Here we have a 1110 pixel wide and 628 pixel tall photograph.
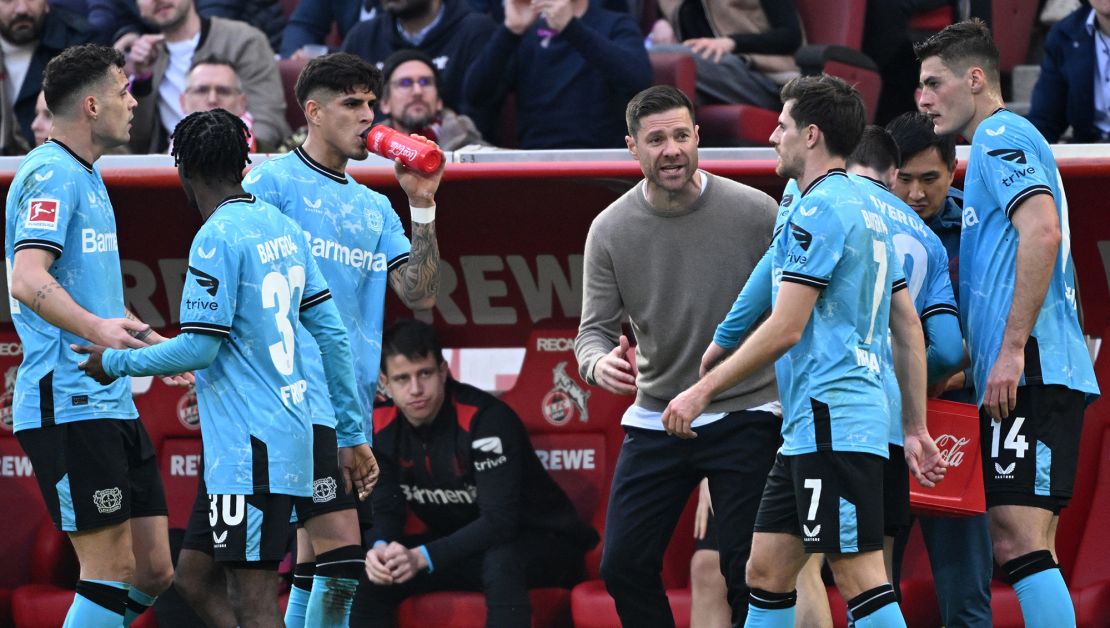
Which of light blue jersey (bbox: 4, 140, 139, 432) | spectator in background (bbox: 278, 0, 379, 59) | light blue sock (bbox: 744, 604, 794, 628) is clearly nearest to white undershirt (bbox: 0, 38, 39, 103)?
spectator in background (bbox: 278, 0, 379, 59)

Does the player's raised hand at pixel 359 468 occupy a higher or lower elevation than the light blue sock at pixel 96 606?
higher

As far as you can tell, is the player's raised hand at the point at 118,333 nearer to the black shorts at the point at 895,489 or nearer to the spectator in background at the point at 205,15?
the black shorts at the point at 895,489

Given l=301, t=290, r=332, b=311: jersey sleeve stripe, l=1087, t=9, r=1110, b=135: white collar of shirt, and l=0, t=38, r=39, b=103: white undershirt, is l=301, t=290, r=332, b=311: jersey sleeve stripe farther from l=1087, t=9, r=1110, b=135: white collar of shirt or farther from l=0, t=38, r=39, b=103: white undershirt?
l=1087, t=9, r=1110, b=135: white collar of shirt

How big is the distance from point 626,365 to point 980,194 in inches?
49.6

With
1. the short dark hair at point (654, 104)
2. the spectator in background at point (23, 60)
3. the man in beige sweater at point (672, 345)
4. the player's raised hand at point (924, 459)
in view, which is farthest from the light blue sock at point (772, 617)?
the spectator in background at point (23, 60)

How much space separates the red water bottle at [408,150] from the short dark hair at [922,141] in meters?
1.60

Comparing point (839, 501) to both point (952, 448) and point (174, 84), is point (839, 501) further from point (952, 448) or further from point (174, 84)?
point (174, 84)

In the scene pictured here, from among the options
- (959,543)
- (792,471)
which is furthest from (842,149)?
→ (959,543)

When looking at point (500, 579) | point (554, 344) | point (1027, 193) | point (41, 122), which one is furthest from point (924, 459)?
point (41, 122)

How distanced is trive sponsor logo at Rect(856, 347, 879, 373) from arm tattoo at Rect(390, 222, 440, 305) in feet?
5.38

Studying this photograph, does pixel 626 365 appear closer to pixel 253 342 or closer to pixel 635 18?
pixel 253 342

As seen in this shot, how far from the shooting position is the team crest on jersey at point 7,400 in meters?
7.32

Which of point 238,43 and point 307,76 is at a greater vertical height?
point 238,43

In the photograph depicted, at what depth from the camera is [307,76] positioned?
5562 mm
